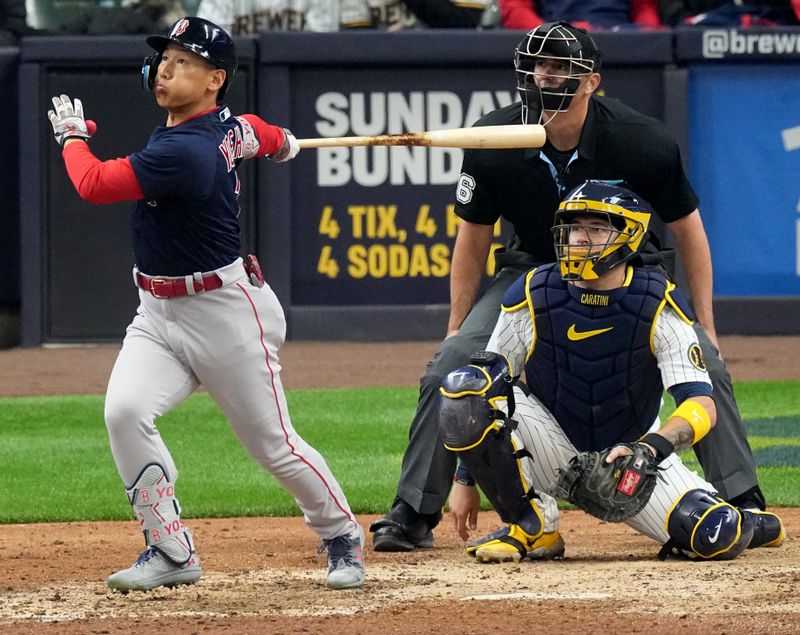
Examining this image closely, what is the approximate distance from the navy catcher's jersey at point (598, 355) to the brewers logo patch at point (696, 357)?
133 mm

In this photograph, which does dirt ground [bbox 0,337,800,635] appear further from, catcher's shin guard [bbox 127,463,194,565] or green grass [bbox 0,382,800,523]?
green grass [bbox 0,382,800,523]

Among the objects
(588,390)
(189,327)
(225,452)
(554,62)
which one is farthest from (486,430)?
(225,452)

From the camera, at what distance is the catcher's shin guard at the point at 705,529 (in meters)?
5.02

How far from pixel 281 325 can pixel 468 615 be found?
39.2 inches

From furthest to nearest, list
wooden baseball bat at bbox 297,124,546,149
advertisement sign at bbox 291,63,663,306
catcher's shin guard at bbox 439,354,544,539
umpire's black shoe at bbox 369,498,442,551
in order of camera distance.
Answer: advertisement sign at bbox 291,63,663,306 → umpire's black shoe at bbox 369,498,442,551 → wooden baseball bat at bbox 297,124,546,149 → catcher's shin guard at bbox 439,354,544,539

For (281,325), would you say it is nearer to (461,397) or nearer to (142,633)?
(461,397)

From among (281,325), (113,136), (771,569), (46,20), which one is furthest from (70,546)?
(46,20)

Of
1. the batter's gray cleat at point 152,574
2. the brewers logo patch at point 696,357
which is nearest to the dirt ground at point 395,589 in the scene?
the batter's gray cleat at point 152,574

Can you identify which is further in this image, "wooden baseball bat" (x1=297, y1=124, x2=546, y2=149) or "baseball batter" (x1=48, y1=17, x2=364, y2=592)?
"wooden baseball bat" (x1=297, y1=124, x2=546, y2=149)

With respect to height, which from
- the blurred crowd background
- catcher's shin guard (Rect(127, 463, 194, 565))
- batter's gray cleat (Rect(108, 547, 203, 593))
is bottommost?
batter's gray cleat (Rect(108, 547, 203, 593))

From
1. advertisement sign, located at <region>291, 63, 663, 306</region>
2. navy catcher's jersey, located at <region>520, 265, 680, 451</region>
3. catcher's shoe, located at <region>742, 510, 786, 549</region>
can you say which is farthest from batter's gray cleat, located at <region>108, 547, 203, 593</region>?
advertisement sign, located at <region>291, 63, 663, 306</region>

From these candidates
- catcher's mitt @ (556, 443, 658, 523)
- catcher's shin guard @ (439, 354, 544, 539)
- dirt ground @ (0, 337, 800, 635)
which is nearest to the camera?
dirt ground @ (0, 337, 800, 635)

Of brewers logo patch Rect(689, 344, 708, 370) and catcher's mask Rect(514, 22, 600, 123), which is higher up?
catcher's mask Rect(514, 22, 600, 123)

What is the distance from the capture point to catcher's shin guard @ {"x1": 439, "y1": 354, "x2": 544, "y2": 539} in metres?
4.89
